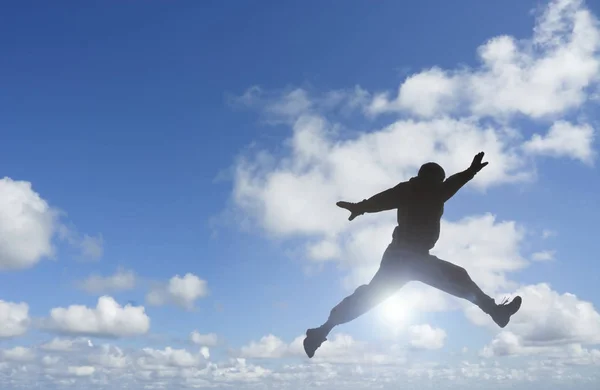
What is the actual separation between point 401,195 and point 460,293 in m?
2.89

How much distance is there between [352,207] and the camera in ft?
36.7

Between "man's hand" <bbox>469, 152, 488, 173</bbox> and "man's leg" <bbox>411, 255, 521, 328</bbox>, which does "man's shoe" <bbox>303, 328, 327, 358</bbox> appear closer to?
"man's leg" <bbox>411, 255, 521, 328</bbox>

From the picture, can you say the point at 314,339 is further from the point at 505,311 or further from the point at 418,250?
the point at 505,311

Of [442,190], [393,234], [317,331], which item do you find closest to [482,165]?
[442,190]

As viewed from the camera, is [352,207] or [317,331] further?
[317,331]

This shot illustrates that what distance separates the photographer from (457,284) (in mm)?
11766

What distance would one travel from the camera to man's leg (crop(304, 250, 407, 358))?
11875mm

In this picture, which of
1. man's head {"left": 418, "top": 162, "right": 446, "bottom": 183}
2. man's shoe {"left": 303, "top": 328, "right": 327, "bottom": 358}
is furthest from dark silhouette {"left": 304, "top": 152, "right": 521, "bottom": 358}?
man's shoe {"left": 303, "top": 328, "right": 327, "bottom": 358}

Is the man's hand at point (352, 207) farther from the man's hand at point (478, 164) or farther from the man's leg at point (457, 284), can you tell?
the man's hand at point (478, 164)

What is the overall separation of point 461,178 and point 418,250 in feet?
6.36

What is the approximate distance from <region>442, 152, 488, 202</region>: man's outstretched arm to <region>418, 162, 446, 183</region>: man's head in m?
0.20

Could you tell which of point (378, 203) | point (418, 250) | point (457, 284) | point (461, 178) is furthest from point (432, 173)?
point (457, 284)

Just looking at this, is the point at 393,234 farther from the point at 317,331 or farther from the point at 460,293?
the point at 317,331

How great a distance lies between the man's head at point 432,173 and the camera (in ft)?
37.3
